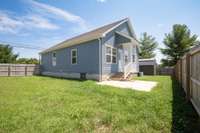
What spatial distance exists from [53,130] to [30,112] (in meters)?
1.36

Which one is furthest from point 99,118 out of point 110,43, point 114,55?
point 114,55

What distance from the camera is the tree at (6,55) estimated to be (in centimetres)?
3244

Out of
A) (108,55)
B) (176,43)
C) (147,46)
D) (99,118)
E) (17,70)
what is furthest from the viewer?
(147,46)

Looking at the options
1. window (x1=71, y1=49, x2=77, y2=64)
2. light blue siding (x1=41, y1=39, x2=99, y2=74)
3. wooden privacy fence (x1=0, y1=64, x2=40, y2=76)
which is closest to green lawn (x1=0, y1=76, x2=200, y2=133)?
light blue siding (x1=41, y1=39, x2=99, y2=74)

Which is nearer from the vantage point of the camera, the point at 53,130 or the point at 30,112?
the point at 53,130

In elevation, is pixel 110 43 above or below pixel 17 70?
above

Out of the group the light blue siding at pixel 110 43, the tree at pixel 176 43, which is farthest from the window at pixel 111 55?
the tree at pixel 176 43

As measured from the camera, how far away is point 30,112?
3.89m

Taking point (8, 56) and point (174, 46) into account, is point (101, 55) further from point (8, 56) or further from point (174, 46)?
point (8, 56)

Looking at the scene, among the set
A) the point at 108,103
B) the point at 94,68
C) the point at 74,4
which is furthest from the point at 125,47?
the point at 108,103

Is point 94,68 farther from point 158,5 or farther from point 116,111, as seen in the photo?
point 116,111

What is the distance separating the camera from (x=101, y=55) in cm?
1091

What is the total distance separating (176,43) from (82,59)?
2484cm

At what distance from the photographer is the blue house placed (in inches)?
436
